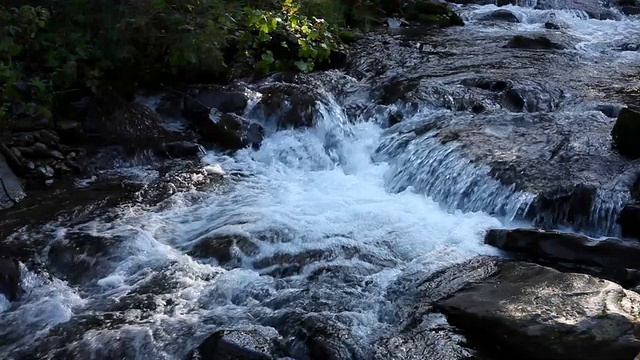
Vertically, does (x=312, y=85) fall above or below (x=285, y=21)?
below

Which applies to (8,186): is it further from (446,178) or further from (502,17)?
(502,17)

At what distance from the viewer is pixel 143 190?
694 cm

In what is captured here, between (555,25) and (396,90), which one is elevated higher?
(555,25)

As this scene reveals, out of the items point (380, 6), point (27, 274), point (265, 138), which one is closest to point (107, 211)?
point (27, 274)

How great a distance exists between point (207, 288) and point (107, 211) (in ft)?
5.90

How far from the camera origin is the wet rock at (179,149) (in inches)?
306

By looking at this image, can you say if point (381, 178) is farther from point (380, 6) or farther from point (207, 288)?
point (380, 6)

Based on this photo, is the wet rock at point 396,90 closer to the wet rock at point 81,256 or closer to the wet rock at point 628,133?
the wet rock at point 628,133

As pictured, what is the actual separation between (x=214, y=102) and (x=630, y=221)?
4.99m

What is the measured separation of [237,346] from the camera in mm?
4211

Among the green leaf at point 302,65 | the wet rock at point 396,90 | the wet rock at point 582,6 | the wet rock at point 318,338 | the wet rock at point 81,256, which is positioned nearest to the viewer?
the wet rock at point 318,338

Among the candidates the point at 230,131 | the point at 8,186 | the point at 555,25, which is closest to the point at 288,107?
the point at 230,131

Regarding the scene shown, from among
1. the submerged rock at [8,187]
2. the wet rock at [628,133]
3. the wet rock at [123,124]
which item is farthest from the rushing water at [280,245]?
the wet rock at [628,133]

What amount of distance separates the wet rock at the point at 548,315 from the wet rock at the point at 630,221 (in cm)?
133
